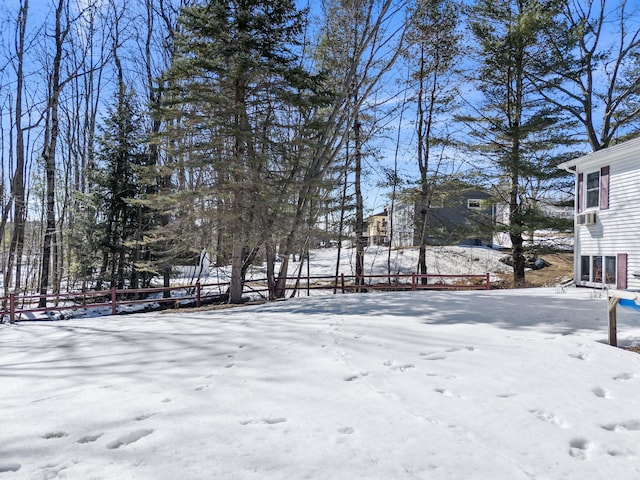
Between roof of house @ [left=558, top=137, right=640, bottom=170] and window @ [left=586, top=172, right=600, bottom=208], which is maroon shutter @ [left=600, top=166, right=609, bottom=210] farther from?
roof of house @ [left=558, top=137, right=640, bottom=170]

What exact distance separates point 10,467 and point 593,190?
15.4 metres

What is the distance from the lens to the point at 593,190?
12344mm

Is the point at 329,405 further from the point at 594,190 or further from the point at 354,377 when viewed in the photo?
the point at 594,190

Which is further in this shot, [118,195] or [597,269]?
[118,195]

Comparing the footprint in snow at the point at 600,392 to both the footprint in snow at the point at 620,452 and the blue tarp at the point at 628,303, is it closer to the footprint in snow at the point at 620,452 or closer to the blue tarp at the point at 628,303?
the footprint in snow at the point at 620,452

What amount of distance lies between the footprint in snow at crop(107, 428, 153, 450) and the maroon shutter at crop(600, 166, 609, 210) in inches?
556

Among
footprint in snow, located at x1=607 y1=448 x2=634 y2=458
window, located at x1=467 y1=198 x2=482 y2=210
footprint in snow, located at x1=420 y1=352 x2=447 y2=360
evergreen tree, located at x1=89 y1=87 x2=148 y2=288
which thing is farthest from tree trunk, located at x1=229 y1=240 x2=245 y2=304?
window, located at x1=467 y1=198 x2=482 y2=210

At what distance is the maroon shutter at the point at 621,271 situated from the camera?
10.9 metres

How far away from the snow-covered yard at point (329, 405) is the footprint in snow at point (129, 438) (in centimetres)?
1

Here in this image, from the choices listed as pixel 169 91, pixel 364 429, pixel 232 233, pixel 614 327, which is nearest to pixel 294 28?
pixel 169 91

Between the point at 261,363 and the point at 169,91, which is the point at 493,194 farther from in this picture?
the point at 261,363

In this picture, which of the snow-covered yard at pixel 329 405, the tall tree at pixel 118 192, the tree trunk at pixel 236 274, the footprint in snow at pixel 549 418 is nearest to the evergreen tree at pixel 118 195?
the tall tree at pixel 118 192

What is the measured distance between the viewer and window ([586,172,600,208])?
40.0ft

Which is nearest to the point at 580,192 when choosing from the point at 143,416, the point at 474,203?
the point at 474,203
